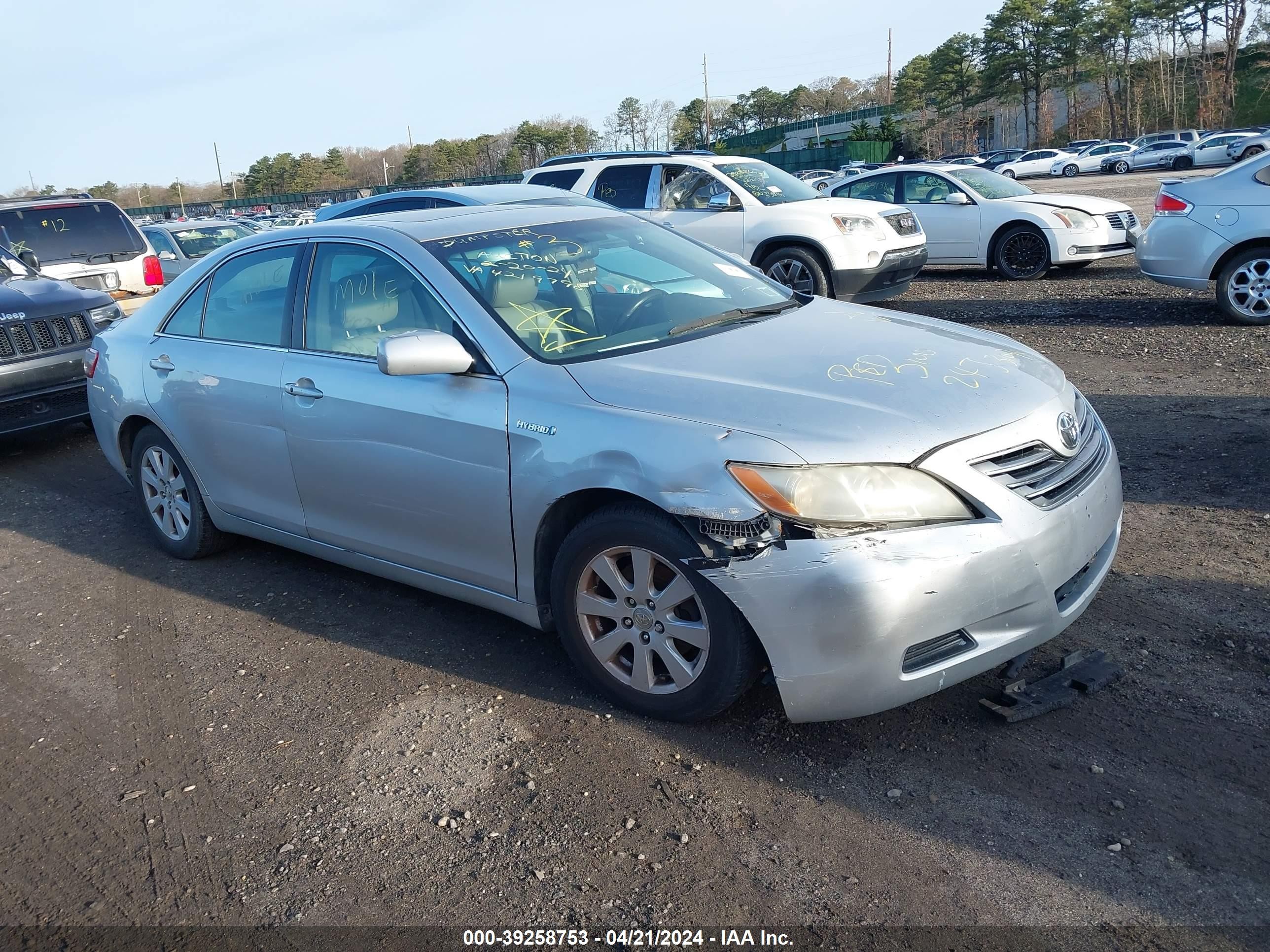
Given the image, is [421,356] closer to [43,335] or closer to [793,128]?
[43,335]

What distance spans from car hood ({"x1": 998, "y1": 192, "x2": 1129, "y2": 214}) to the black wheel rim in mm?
439

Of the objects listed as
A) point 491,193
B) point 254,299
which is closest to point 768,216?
point 491,193

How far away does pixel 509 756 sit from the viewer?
11.3 feet

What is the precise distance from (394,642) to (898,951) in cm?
253

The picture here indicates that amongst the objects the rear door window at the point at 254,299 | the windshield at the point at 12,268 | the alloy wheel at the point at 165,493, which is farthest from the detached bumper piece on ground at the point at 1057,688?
the windshield at the point at 12,268

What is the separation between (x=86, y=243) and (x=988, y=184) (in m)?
10.8

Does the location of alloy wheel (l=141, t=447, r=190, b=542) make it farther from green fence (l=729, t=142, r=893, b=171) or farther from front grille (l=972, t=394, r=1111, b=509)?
green fence (l=729, t=142, r=893, b=171)

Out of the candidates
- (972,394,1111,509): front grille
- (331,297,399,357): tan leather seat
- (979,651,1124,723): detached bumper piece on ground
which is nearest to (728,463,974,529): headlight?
(972,394,1111,509): front grille

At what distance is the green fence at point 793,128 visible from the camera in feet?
259

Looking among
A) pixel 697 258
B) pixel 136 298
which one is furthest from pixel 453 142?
pixel 697 258

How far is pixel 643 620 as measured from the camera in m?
3.40

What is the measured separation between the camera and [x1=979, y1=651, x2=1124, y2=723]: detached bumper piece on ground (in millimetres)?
3367

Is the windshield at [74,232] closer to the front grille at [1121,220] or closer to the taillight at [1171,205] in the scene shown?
the taillight at [1171,205]

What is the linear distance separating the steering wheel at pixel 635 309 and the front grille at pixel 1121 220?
10.3 m
